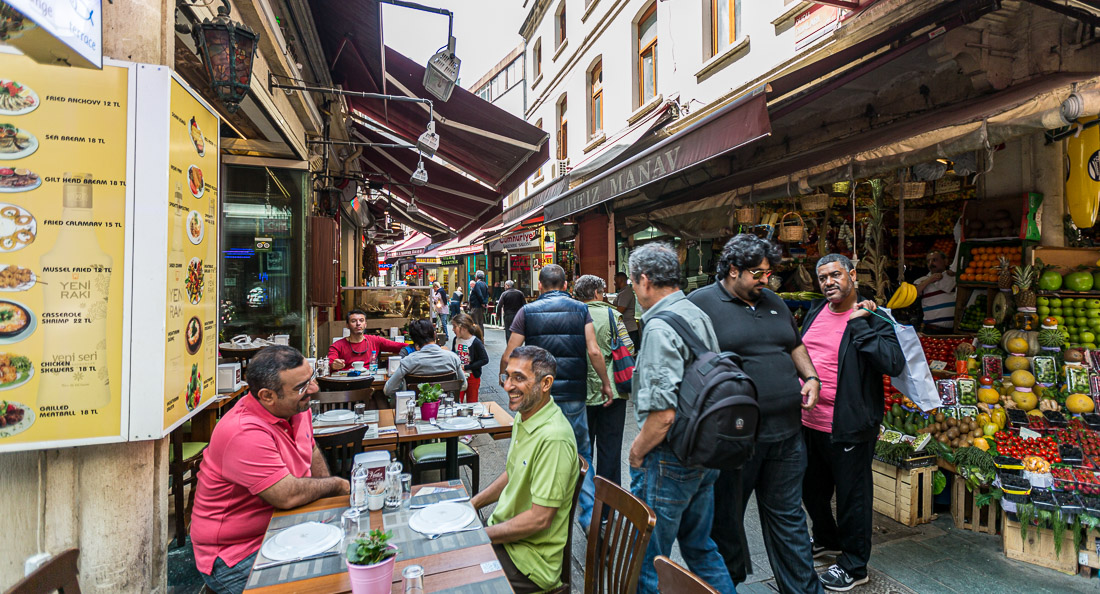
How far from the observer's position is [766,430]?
2705mm

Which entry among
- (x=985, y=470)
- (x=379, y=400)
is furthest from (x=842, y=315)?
(x=379, y=400)

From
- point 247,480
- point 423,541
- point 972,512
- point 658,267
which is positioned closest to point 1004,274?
point 972,512

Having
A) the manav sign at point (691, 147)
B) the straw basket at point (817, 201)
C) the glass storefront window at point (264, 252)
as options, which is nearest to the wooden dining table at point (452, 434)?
the manav sign at point (691, 147)

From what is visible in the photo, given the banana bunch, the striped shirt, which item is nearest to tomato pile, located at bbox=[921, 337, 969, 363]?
the banana bunch

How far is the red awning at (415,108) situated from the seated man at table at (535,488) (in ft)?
13.3

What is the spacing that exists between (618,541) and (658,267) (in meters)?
1.35

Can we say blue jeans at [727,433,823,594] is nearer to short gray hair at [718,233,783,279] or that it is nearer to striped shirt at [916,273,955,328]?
short gray hair at [718,233,783,279]

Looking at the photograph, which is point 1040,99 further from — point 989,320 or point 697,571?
point 697,571

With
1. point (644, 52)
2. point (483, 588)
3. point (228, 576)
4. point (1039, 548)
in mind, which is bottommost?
point (1039, 548)

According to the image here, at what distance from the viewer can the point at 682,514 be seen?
8.34 feet

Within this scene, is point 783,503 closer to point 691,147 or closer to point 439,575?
point 439,575

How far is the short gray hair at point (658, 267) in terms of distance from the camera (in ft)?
8.97

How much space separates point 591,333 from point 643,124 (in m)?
6.28

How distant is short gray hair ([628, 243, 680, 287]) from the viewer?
2734 mm
